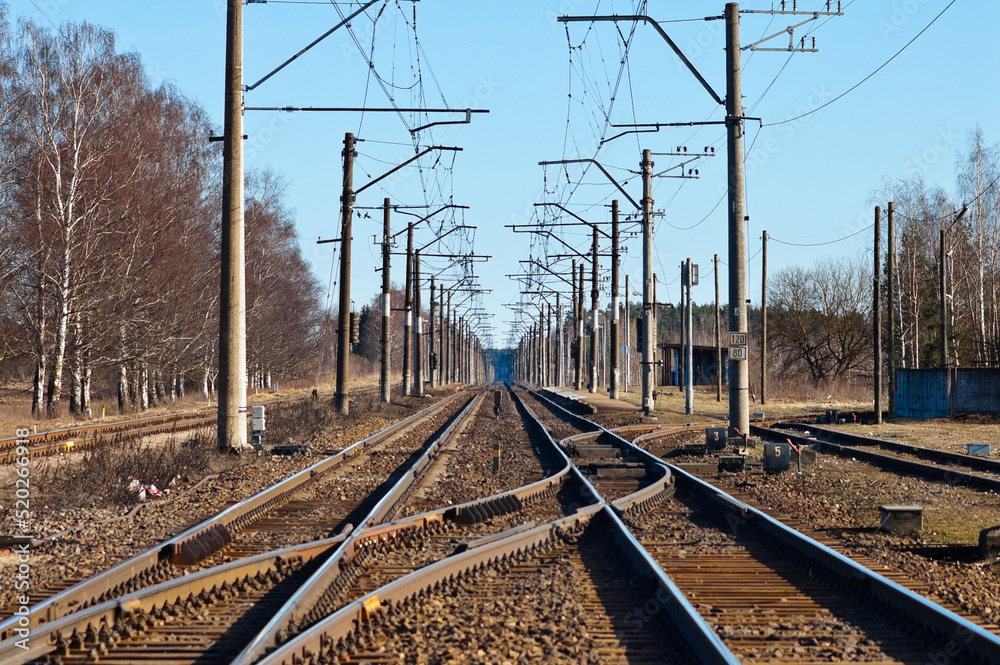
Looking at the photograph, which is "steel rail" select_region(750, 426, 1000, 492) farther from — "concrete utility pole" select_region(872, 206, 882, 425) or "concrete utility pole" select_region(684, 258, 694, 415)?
"concrete utility pole" select_region(684, 258, 694, 415)

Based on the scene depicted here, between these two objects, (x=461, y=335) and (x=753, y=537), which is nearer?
(x=753, y=537)

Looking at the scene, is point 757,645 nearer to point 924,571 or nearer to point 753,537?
point 924,571

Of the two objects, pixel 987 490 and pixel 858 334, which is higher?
pixel 858 334

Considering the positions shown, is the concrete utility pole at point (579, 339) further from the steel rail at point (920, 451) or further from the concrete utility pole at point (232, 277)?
the concrete utility pole at point (232, 277)

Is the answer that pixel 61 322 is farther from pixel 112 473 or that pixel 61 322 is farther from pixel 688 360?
pixel 688 360

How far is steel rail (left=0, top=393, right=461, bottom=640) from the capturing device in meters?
6.09

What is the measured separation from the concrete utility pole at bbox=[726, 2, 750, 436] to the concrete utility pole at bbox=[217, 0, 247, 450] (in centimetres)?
938

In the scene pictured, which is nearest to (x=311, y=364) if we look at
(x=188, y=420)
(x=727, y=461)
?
(x=188, y=420)

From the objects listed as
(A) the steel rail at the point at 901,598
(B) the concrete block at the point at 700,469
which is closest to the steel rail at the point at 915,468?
(B) the concrete block at the point at 700,469

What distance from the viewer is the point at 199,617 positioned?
6.38 metres

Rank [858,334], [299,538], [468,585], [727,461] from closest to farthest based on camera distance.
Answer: [468,585] < [299,538] < [727,461] < [858,334]

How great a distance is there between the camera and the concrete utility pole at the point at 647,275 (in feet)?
106

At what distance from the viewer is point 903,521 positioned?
998 centimetres

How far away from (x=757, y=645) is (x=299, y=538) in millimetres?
5024
